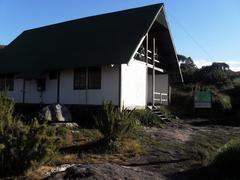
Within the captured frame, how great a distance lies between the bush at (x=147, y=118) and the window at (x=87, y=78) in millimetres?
2901

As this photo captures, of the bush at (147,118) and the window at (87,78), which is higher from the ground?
the window at (87,78)

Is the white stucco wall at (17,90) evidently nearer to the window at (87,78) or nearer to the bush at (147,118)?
the window at (87,78)

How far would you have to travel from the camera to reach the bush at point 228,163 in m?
10.5

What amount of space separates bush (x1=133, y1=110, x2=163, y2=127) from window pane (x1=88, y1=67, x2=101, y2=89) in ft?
9.48

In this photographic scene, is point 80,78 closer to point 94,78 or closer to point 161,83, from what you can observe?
point 94,78

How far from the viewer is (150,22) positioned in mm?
21906

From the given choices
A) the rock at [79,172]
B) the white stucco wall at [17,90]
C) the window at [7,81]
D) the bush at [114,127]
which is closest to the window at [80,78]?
the white stucco wall at [17,90]

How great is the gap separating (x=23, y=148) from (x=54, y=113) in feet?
A: 27.6

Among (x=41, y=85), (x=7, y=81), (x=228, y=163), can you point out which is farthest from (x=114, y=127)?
(x=7, y=81)

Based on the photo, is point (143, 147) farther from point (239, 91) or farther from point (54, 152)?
point (239, 91)

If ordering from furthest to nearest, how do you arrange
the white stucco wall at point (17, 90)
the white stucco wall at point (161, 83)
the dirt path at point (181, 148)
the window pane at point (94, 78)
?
the white stucco wall at point (161, 83)
the white stucco wall at point (17, 90)
the window pane at point (94, 78)
the dirt path at point (181, 148)

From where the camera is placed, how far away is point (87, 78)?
22.1 m

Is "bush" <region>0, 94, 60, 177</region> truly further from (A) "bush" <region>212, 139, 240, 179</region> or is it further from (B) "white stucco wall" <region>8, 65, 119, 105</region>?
(B) "white stucco wall" <region>8, 65, 119, 105</region>

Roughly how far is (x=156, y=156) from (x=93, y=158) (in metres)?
2.22
